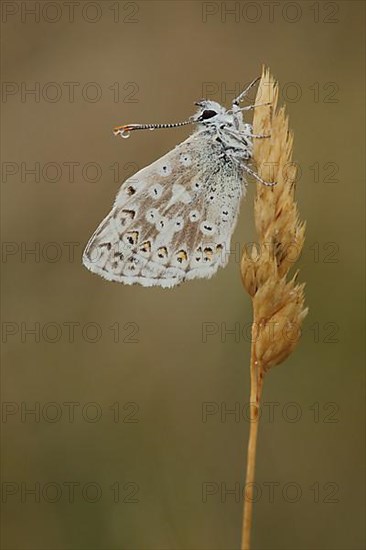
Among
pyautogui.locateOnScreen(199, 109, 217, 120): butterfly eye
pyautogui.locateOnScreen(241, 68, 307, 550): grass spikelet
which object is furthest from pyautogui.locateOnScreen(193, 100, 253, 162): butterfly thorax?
pyautogui.locateOnScreen(241, 68, 307, 550): grass spikelet

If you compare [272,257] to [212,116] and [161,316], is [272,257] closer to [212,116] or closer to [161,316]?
[212,116]

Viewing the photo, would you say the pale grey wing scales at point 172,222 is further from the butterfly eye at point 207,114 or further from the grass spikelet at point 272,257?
the grass spikelet at point 272,257

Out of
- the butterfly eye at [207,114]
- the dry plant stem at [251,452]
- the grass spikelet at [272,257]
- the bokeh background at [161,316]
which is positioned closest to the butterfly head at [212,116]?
the butterfly eye at [207,114]

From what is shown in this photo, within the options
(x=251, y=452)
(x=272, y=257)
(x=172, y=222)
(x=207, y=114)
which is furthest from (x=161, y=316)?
(x=251, y=452)

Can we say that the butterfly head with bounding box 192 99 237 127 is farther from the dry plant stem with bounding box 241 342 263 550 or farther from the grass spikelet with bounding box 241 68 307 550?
the dry plant stem with bounding box 241 342 263 550

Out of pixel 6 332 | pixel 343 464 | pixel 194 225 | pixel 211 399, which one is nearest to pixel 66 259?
pixel 6 332
